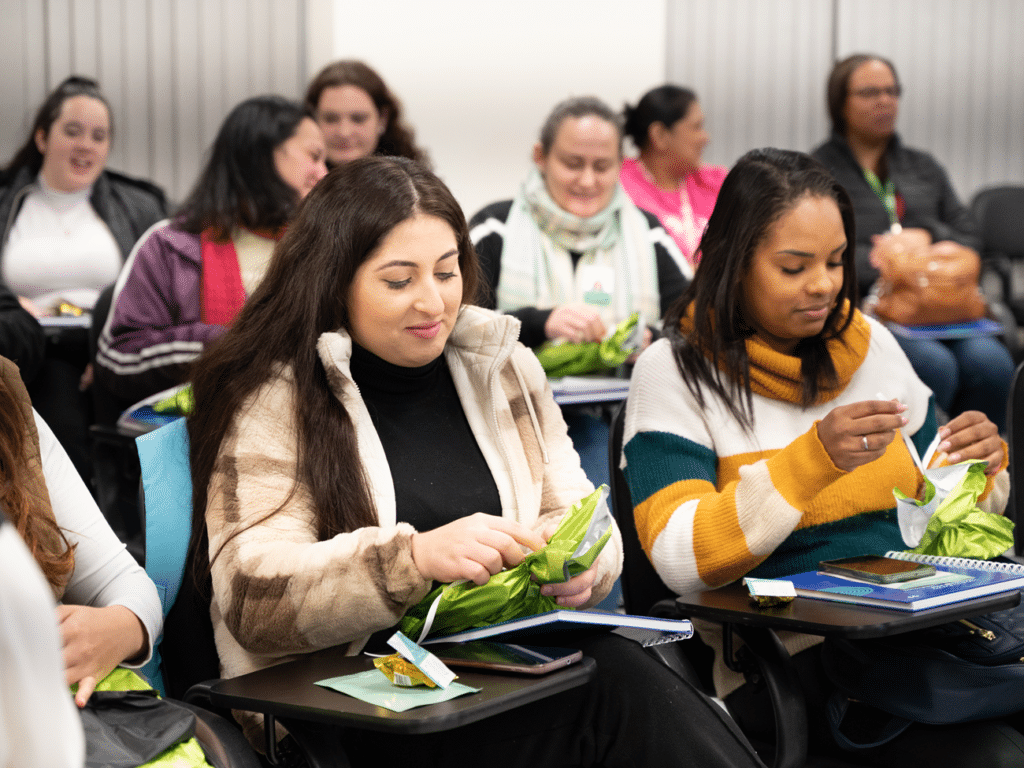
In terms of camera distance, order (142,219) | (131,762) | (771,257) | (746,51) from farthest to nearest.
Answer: (746,51), (142,219), (771,257), (131,762)

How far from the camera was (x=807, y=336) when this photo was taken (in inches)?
82.7

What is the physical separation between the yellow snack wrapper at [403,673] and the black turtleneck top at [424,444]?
0.36 metres

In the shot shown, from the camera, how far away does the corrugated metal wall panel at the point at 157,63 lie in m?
5.38

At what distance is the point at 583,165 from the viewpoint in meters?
3.52

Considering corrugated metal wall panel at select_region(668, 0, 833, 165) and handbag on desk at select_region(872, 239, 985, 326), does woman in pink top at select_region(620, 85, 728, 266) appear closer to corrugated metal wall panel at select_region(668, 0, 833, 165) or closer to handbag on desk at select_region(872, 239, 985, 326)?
handbag on desk at select_region(872, 239, 985, 326)

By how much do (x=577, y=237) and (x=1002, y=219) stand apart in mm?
3030

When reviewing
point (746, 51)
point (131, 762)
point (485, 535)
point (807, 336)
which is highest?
point (746, 51)

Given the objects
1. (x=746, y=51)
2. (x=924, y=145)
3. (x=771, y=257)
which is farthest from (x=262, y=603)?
(x=924, y=145)

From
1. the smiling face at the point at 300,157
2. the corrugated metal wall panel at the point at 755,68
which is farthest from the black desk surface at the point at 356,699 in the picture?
the corrugated metal wall panel at the point at 755,68

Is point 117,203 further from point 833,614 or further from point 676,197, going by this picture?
point 833,614

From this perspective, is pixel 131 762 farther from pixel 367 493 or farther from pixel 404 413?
pixel 404 413

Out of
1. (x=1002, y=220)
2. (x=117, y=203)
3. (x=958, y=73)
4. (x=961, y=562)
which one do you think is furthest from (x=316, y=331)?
(x=958, y=73)

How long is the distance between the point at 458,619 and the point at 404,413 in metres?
0.40

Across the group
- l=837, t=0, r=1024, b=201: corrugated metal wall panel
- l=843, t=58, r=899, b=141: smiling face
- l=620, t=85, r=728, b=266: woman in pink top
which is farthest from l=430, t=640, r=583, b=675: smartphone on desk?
l=837, t=0, r=1024, b=201: corrugated metal wall panel
